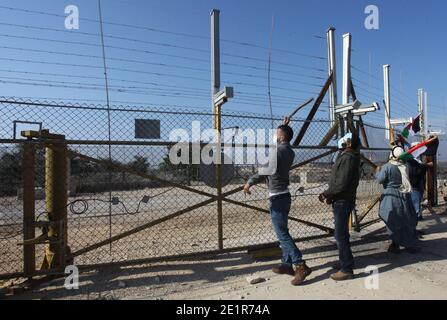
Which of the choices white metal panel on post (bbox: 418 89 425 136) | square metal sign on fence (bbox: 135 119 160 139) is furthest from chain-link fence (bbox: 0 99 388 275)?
white metal panel on post (bbox: 418 89 425 136)

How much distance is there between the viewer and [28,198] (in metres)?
4.15

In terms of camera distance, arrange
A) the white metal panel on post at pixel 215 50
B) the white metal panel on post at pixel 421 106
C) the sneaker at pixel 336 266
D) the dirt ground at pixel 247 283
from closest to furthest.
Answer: the dirt ground at pixel 247 283, the sneaker at pixel 336 266, the white metal panel on post at pixel 215 50, the white metal panel on post at pixel 421 106

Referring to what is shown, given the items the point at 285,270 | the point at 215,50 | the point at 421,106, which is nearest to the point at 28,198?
the point at 285,270

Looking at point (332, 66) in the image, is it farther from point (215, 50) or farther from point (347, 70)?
point (215, 50)

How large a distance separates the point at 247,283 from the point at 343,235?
1309 mm

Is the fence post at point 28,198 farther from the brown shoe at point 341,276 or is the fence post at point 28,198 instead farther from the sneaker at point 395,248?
the sneaker at point 395,248

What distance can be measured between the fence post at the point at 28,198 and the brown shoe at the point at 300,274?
300 centimetres

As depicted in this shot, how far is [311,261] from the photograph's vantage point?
5.27 metres

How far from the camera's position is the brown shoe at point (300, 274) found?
4309mm

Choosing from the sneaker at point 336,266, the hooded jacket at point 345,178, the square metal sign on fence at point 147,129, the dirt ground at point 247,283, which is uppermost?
the square metal sign on fence at point 147,129

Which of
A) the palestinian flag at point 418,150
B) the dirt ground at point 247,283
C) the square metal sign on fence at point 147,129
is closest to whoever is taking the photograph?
the dirt ground at point 247,283

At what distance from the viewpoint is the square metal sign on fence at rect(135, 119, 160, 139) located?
4719 mm

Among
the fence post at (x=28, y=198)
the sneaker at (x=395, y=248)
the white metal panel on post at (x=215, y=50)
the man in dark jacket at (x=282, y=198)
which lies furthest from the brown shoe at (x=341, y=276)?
the fence post at (x=28, y=198)
